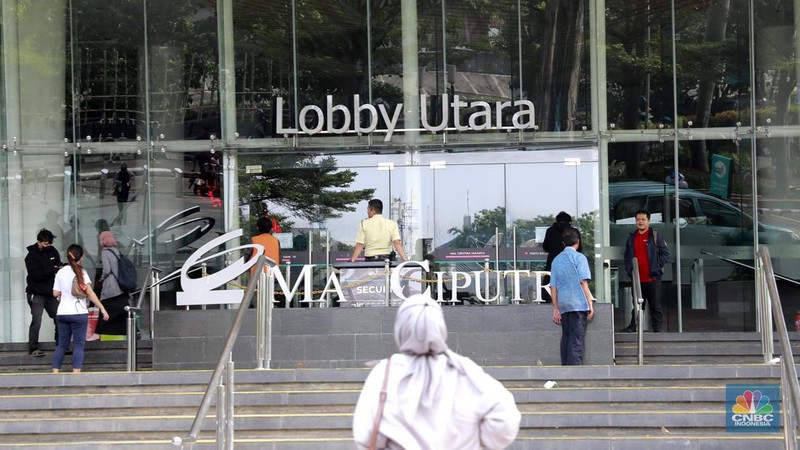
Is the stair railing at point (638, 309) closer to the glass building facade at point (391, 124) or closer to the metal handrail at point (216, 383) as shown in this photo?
the glass building facade at point (391, 124)

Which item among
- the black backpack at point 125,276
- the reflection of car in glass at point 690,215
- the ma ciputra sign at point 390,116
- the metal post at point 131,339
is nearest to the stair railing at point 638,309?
the reflection of car in glass at point 690,215

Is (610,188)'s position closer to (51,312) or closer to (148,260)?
(148,260)

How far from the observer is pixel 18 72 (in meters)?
16.5

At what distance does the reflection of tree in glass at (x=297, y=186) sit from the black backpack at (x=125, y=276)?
7.91ft

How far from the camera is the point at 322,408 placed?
34.1 feet

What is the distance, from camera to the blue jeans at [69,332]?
1216cm

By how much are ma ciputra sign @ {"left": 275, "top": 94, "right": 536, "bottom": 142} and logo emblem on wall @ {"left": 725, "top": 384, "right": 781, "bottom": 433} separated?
21.1ft

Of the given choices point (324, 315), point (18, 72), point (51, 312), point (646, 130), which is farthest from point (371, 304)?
point (18, 72)

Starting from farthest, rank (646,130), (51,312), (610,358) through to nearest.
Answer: (646,130)
(51,312)
(610,358)

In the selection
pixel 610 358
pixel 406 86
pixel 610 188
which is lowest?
pixel 610 358

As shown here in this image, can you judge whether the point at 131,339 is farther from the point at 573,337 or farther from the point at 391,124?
the point at 391,124

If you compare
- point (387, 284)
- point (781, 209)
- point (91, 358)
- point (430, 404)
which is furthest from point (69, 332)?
point (781, 209)

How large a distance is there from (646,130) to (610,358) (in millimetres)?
4884

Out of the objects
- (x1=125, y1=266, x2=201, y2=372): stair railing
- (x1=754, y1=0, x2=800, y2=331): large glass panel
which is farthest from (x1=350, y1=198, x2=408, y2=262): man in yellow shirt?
(x1=754, y1=0, x2=800, y2=331): large glass panel
